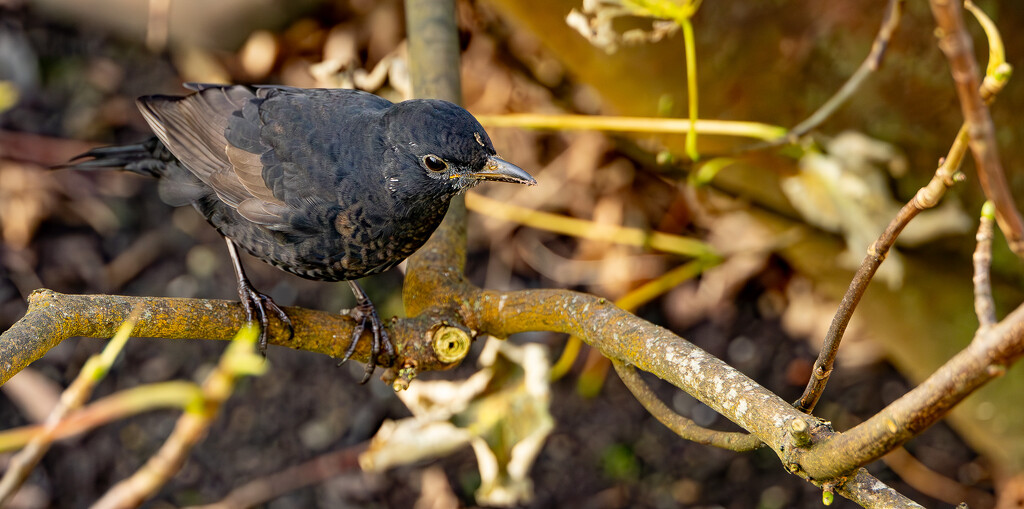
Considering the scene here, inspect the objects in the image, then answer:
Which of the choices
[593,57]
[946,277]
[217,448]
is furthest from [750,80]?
[217,448]

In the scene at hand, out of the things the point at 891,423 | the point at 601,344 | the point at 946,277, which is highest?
the point at 946,277

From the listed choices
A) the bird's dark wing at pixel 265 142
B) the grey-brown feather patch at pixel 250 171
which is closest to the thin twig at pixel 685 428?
the bird's dark wing at pixel 265 142

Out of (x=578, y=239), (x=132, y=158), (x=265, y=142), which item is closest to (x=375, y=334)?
(x=265, y=142)

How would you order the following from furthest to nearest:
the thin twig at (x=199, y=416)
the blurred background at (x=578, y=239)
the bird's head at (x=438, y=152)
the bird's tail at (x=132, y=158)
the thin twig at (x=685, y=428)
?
the blurred background at (x=578, y=239) → the bird's tail at (x=132, y=158) → the bird's head at (x=438, y=152) → the thin twig at (x=685, y=428) → the thin twig at (x=199, y=416)

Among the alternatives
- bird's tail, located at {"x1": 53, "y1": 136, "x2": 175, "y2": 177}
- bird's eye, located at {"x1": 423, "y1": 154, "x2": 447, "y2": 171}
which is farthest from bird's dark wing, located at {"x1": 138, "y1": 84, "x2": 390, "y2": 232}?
bird's eye, located at {"x1": 423, "y1": 154, "x2": 447, "y2": 171}

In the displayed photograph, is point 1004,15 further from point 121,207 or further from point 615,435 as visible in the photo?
point 121,207

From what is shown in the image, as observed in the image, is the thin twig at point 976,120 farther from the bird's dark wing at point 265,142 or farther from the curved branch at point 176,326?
the bird's dark wing at point 265,142

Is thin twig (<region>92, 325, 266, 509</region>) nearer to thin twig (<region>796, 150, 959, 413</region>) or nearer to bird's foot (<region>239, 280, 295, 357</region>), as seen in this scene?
thin twig (<region>796, 150, 959, 413</region>)
